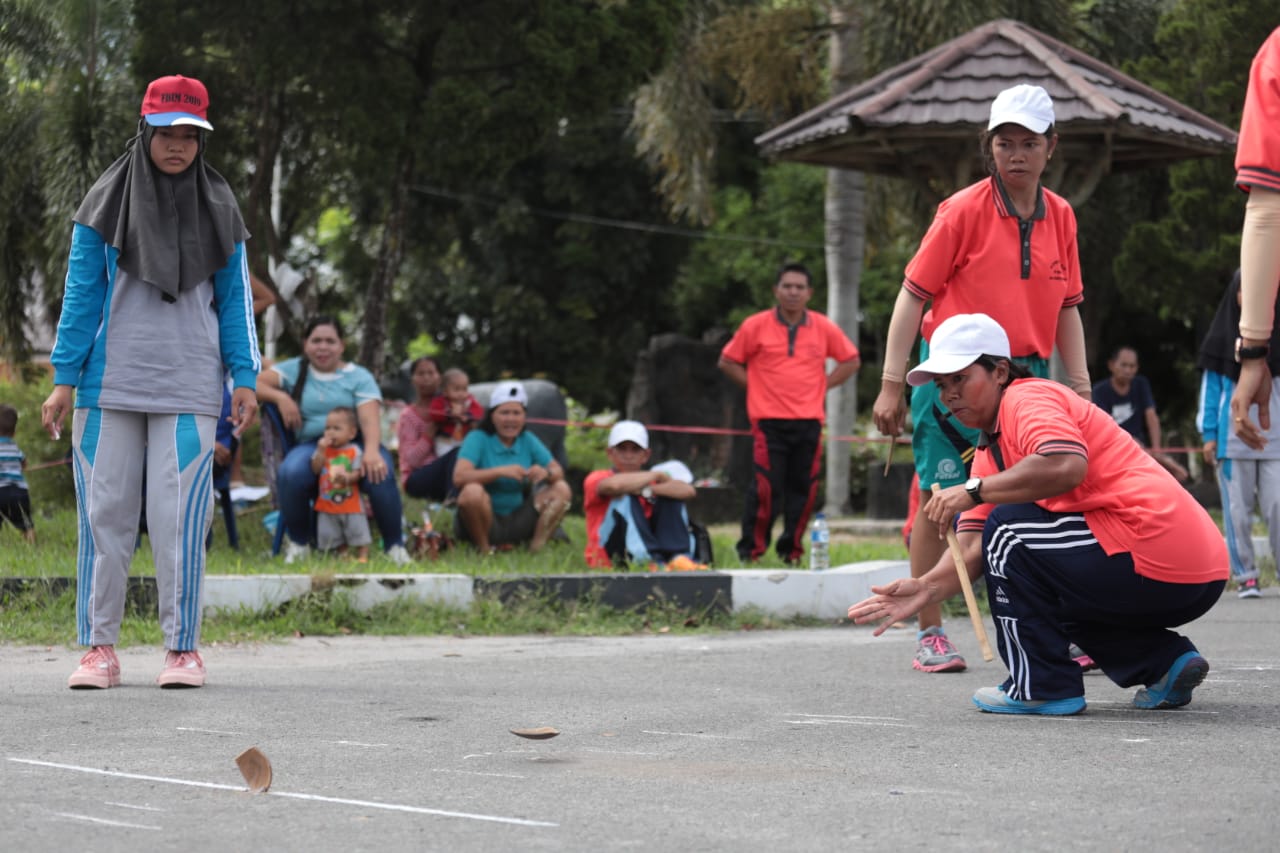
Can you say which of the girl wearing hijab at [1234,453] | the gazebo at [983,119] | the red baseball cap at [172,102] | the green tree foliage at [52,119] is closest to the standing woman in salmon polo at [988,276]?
the red baseball cap at [172,102]

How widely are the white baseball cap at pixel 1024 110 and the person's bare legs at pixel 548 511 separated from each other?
5.13 m

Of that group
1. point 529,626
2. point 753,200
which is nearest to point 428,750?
point 529,626

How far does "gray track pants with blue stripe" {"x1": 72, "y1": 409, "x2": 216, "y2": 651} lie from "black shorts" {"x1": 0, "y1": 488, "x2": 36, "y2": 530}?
4.78 metres

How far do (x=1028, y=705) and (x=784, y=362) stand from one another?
18.4 feet

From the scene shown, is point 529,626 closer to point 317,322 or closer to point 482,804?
point 317,322

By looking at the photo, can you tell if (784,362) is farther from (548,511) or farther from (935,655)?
(935,655)

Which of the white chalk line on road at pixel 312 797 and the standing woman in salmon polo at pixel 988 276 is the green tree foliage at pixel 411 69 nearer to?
the standing woman in salmon polo at pixel 988 276

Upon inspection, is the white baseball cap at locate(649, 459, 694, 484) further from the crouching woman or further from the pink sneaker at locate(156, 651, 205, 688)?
the crouching woman

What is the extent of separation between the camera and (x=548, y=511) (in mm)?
10562

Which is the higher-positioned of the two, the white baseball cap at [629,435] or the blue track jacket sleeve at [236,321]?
the blue track jacket sleeve at [236,321]

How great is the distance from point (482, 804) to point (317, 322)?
256 inches

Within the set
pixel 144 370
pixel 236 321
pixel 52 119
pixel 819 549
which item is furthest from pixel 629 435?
pixel 52 119

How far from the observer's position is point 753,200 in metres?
33.7

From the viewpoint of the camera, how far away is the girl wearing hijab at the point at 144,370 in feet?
19.7
